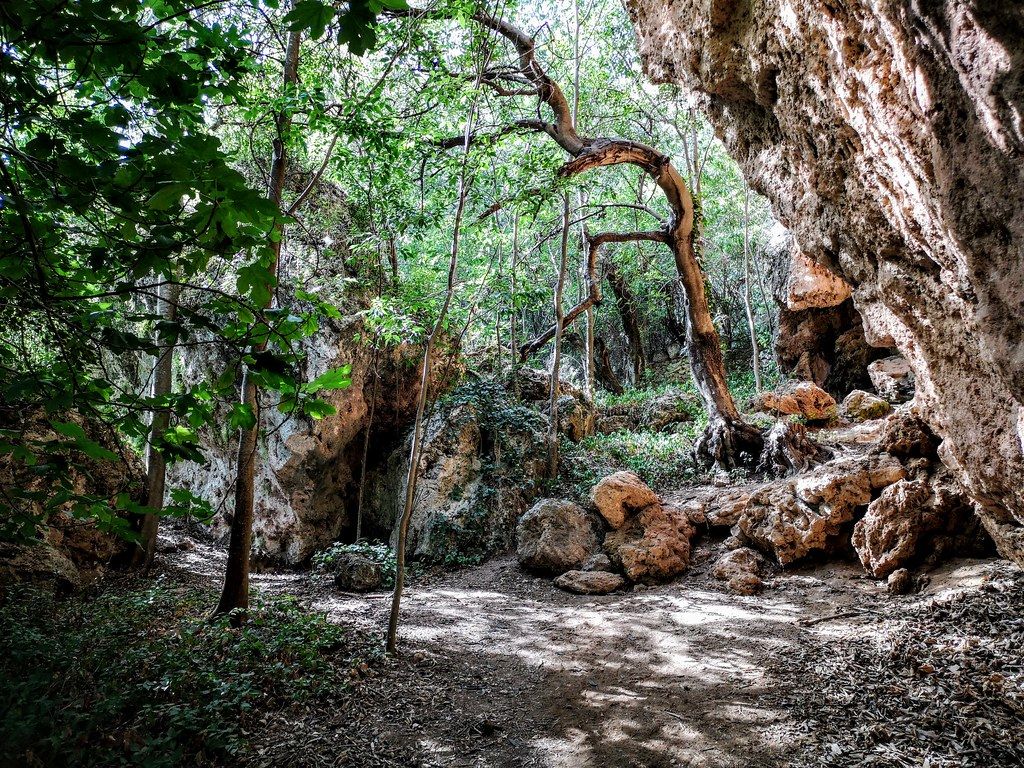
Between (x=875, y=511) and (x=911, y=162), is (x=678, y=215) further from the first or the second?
(x=911, y=162)

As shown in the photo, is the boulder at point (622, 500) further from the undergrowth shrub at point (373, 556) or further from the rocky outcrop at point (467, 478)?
the undergrowth shrub at point (373, 556)

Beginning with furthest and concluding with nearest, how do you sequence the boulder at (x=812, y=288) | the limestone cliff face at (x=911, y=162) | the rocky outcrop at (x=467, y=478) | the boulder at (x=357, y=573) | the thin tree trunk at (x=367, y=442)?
the boulder at (x=812, y=288) < the thin tree trunk at (x=367, y=442) < the rocky outcrop at (x=467, y=478) < the boulder at (x=357, y=573) < the limestone cliff face at (x=911, y=162)

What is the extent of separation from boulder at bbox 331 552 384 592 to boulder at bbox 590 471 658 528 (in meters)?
3.47

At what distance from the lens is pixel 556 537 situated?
8.05 meters

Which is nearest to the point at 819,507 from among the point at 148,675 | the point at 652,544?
the point at 652,544

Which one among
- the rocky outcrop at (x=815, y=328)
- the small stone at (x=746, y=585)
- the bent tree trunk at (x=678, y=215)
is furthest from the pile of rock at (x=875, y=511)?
the rocky outcrop at (x=815, y=328)

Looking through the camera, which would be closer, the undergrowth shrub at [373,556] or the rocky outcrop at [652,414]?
the undergrowth shrub at [373,556]

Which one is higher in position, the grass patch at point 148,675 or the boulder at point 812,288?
the boulder at point 812,288

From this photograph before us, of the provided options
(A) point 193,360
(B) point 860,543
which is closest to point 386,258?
(A) point 193,360

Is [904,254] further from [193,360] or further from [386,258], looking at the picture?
[193,360]

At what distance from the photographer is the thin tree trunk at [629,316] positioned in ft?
65.4

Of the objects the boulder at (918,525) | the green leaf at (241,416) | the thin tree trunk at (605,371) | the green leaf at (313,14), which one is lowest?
the boulder at (918,525)

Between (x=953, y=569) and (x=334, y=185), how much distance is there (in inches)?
477

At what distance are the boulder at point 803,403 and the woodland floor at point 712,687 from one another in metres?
6.25
